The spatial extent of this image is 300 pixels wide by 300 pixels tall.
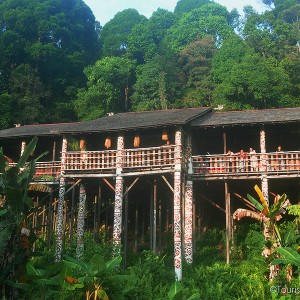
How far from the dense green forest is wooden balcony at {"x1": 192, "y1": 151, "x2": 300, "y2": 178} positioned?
15.2 meters

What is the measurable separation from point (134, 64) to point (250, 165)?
26202mm

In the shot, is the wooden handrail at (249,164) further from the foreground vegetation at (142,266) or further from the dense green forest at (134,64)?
the dense green forest at (134,64)

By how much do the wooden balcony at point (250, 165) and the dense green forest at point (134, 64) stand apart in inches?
597

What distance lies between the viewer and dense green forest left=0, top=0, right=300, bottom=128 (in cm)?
3470

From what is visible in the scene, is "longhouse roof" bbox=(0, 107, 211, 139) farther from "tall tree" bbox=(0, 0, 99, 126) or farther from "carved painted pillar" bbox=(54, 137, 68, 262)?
"tall tree" bbox=(0, 0, 99, 126)

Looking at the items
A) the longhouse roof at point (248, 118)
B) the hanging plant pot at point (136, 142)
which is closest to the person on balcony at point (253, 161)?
the longhouse roof at point (248, 118)

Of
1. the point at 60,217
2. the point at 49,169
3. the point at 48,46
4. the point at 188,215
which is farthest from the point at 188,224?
the point at 48,46

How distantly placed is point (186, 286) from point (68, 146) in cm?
823

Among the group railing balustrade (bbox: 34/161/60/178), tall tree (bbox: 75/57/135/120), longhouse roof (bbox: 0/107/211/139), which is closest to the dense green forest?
tall tree (bbox: 75/57/135/120)

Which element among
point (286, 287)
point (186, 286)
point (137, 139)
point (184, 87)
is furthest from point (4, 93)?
point (286, 287)

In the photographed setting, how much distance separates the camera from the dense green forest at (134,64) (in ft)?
114

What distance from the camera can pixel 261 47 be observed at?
40438 mm

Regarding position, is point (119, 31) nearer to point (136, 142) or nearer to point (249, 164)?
point (136, 142)

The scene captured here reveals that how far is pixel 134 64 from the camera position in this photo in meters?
42.5
